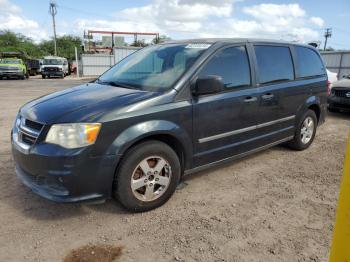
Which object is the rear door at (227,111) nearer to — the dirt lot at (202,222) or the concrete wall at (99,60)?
the dirt lot at (202,222)

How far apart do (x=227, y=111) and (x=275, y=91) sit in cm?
107

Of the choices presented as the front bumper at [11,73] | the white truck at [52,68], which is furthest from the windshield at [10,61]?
the white truck at [52,68]

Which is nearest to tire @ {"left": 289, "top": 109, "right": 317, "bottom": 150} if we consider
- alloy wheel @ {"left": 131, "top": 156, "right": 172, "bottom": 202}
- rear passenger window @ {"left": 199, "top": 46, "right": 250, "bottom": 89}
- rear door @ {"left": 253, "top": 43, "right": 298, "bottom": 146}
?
rear door @ {"left": 253, "top": 43, "right": 298, "bottom": 146}

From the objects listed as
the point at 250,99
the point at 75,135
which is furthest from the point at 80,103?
the point at 250,99

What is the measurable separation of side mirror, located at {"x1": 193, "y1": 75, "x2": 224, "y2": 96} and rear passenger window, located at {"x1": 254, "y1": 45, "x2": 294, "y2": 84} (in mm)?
1118

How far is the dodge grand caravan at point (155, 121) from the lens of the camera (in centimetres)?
292

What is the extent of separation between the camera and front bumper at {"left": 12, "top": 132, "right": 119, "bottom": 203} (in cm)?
286

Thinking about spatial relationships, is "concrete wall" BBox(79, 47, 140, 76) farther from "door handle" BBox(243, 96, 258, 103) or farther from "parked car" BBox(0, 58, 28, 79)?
"door handle" BBox(243, 96, 258, 103)

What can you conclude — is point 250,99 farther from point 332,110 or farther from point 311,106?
point 332,110

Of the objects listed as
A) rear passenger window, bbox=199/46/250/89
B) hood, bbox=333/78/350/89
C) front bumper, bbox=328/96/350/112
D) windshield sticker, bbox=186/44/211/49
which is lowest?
front bumper, bbox=328/96/350/112

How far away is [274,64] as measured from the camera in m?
4.62

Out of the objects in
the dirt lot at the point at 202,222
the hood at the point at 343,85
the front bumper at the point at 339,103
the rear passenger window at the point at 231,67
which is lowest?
the dirt lot at the point at 202,222

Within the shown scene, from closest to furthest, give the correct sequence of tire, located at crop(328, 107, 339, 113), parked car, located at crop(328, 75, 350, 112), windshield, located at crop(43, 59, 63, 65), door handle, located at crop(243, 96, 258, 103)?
door handle, located at crop(243, 96, 258, 103) < parked car, located at crop(328, 75, 350, 112) < tire, located at crop(328, 107, 339, 113) < windshield, located at crop(43, 59, 63, 65)

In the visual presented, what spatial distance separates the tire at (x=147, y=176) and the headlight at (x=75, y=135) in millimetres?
399
